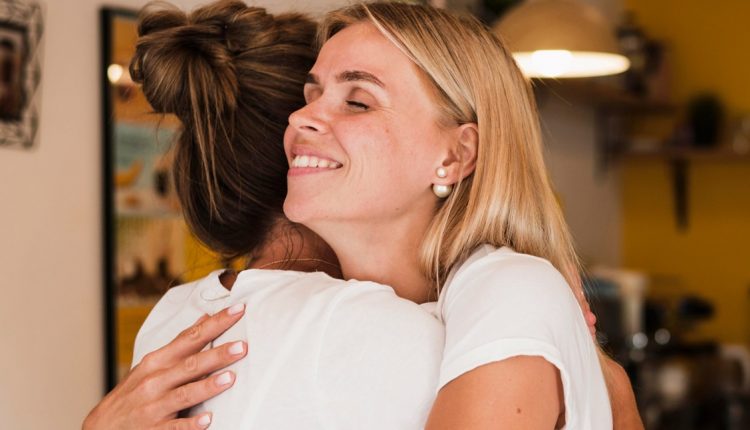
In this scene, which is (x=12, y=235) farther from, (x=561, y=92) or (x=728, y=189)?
(x=728, y=189)

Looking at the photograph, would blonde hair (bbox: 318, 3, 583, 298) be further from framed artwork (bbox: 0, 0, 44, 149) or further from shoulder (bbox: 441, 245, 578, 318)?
framed artwork (bbox: 0, 0, 44, 149)

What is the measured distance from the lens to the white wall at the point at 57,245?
79.2 inches

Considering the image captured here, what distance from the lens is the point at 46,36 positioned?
6.86 feet

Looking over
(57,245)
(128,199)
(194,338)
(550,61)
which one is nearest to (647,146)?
(550,61)

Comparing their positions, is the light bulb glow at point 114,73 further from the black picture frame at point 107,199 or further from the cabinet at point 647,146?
the cabinet at point 647,146

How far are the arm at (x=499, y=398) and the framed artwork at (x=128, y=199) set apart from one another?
1.26 metres

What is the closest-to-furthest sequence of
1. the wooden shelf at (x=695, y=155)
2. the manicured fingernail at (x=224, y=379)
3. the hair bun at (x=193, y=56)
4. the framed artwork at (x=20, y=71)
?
1. the manicured fingernail at (x=224, y=379)
2. the hair bun at (x=193, y=56)
3. the framed artwork at (x=20, y=71)
4. the wooden shelf at (x=695, y=155)

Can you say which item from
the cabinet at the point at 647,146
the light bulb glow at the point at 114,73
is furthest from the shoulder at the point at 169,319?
the cabinet at the point at 647,146

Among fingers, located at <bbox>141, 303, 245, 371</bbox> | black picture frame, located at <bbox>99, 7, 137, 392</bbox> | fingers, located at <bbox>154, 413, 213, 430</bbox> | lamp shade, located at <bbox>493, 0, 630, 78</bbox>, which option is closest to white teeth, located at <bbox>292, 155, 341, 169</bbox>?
fingers, located at <bbox>141, 303, 245, 371</bbox>

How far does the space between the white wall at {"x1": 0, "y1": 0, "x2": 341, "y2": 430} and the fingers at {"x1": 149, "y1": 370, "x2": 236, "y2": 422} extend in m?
0.95

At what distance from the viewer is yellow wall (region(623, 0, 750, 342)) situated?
461cm

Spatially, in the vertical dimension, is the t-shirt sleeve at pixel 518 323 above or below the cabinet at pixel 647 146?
below

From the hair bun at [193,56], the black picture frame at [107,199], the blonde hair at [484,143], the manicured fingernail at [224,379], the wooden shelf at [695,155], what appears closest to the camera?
the manicured fingernail at [224,379]

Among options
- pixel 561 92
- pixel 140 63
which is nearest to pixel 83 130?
pixel 140 63
